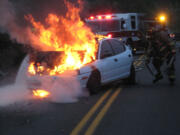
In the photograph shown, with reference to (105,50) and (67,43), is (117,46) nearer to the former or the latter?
(105,50)

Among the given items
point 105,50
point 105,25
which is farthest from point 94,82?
point 105,25

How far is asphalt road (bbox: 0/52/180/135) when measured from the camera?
602cm

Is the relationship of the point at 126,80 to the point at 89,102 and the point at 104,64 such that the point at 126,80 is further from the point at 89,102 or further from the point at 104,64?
the point at 89,102

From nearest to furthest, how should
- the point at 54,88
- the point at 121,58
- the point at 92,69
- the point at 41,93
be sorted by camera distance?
the point at 54,88
the point at 41,93
the point at 92,69
the point at 121,58

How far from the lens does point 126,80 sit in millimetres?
11367

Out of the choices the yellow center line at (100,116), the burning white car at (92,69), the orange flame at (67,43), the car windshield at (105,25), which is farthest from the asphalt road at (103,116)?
the car windshield at (105,25)

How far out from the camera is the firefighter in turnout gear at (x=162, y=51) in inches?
431

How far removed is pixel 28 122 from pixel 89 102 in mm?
2163

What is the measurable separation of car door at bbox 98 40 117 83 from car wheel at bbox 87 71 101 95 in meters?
0.26

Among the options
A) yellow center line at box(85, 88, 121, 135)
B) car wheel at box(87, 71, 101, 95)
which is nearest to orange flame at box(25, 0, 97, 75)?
car wheel at box(87, 71, 101, 95)

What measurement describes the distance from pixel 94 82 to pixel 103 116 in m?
2.58

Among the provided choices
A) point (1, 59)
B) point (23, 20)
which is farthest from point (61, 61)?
point (1, 59)

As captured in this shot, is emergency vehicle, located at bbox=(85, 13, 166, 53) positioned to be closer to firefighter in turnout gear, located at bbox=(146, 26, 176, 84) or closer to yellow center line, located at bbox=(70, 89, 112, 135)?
firefighter in turnout gear, located at bbox=(146, 26, 176, 84)

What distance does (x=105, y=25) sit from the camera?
22.2 m
